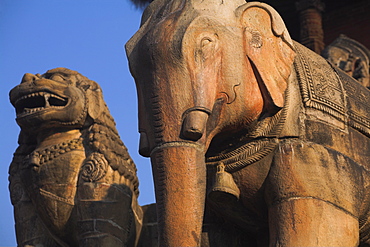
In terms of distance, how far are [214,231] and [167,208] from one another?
830 mm

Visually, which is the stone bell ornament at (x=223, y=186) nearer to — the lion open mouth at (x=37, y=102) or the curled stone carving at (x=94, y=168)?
the curled stone carving at (x=94, y=168)

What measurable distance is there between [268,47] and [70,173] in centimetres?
204

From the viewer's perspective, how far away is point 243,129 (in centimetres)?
445

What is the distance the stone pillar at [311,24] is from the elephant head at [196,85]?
4814mm

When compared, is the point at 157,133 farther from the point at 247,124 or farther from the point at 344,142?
the point at 344,142

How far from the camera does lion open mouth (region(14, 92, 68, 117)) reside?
6109mm

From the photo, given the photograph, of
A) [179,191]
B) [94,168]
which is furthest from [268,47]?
[94,168]

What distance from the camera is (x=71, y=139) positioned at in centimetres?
620

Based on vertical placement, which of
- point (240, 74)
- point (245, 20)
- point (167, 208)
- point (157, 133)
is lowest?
point (167, 208)

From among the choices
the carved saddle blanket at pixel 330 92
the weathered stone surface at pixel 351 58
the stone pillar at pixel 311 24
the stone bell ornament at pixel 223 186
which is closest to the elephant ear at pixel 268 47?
the carved saddle blanket at pixel 330 92

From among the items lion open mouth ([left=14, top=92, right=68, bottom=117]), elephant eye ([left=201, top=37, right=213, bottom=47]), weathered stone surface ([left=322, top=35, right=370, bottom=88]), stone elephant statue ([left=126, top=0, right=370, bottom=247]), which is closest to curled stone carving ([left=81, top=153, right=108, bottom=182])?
lion open mouth ([left=14, top=92, right=68, bottom=117])

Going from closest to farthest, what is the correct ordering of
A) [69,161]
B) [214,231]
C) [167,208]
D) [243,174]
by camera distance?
[167,208] < [243,174] < [214,231] < [69,161]

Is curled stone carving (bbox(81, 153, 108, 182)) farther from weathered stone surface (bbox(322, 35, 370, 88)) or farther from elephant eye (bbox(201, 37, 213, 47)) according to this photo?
weathered stone surface (bbox(322, 35, 370, 88))

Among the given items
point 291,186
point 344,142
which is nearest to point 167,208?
point 291,186
